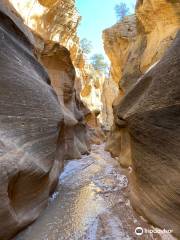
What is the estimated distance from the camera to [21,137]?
324cm

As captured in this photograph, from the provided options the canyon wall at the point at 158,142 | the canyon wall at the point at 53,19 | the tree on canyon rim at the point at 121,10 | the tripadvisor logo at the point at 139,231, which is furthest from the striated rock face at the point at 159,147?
the tree on canyon rim at the point at 121,10

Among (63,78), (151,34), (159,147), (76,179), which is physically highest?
(151,34)

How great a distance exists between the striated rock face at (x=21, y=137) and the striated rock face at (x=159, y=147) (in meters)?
1.48

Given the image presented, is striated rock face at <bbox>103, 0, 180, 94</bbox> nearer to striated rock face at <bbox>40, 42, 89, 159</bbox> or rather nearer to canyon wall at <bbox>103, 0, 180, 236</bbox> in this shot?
striated rock face at <bbox>40, 42, 89, 159</bbox>

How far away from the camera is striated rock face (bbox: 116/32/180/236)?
122 inches

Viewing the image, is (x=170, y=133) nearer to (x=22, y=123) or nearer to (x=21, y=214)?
(x=22, y=123)

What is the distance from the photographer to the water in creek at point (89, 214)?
A: 319 cm

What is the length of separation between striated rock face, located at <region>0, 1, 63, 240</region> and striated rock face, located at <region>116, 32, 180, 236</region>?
148 cm

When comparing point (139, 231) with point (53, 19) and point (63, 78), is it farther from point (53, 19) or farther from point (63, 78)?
point (53, 19)

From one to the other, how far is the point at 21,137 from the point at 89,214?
5.38ft

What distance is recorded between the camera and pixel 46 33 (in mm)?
16031

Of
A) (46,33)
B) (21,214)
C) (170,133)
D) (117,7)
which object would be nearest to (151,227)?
(170,133)

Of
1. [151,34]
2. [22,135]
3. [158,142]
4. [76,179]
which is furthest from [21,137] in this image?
[151,34]

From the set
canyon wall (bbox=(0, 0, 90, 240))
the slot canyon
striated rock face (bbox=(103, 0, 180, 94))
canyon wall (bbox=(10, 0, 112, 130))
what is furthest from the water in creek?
canyon wall (bbox=(10, 0, 112, 130))
